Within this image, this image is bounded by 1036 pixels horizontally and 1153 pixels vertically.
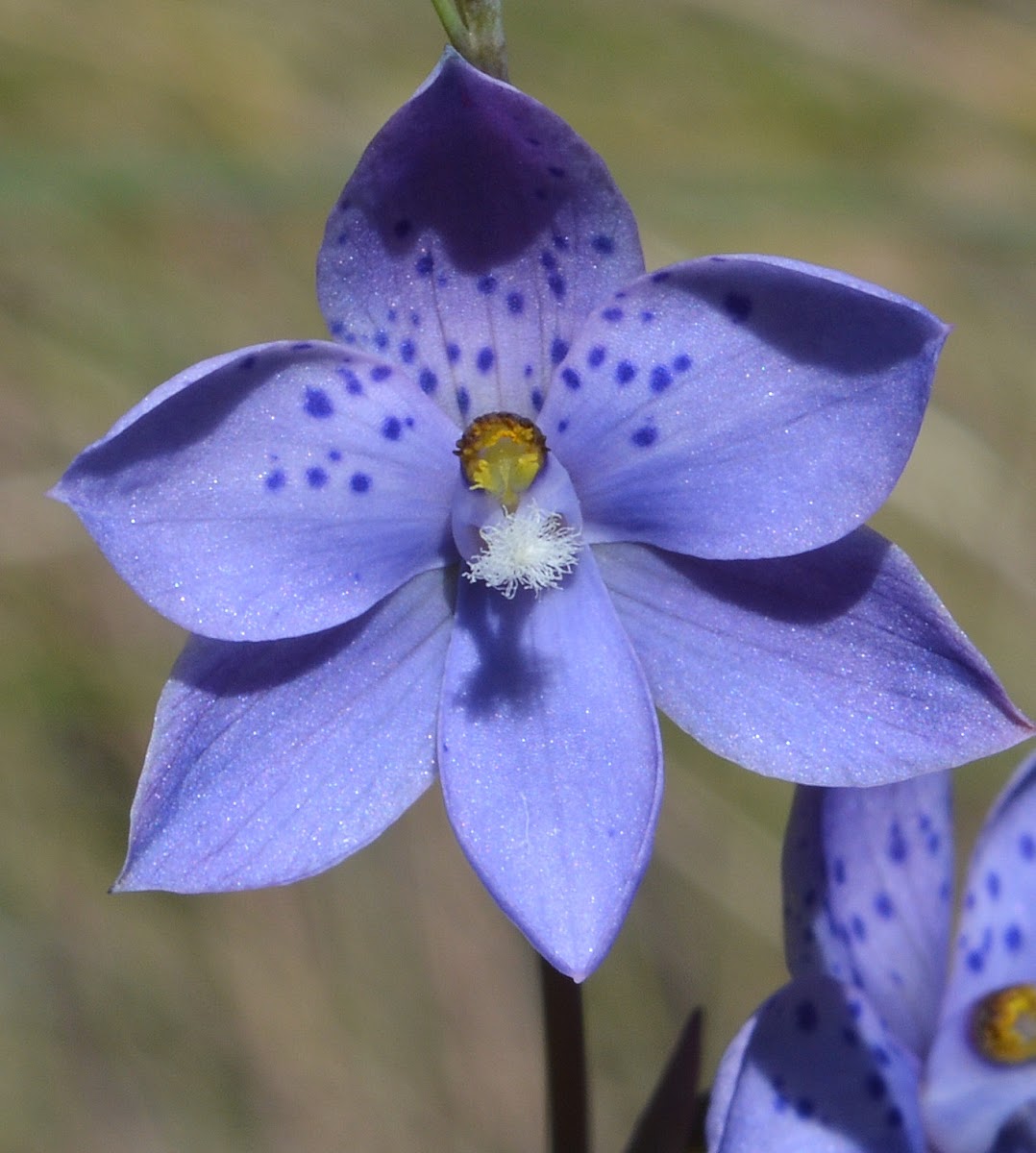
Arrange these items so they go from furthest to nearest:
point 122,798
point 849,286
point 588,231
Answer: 1. point 122,798
2. point 588,231
3. point 849,286

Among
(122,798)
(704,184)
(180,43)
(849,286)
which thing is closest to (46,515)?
(122,798)

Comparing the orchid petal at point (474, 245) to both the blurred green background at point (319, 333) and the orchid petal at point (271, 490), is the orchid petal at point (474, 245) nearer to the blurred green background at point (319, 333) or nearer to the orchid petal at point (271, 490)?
the orchid petal at point (271, 490)

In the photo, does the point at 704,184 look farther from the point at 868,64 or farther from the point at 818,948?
the point at 818,948

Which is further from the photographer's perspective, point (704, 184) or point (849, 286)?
point (704, 184)

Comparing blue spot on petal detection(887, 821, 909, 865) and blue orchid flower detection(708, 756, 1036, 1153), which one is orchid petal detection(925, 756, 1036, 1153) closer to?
blue orchid flower detection(708, 756, 1036, 1153)

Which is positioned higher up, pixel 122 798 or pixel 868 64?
A: pixel 868 64

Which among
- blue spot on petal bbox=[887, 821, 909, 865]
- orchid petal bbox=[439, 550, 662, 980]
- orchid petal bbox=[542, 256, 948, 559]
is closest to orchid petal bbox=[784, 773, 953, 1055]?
blue spot on petal bbox=[887, 821, 909, 865]
